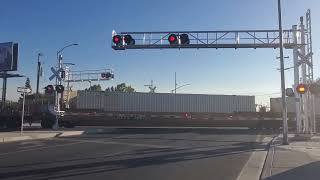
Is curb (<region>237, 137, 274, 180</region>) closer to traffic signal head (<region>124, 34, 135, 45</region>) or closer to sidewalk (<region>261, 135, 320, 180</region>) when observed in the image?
sidewalk (<region>261, 135, 320, 180</region>)

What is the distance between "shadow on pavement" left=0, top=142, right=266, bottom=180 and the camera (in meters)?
12.8

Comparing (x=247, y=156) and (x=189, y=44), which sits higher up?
(x=189, y=44)

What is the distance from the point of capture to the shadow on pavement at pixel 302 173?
12530mm

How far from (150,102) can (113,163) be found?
59.2 metres

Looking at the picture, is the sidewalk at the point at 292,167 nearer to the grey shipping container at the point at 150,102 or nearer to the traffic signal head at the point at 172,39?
the traffic signal head at the point at 172,39

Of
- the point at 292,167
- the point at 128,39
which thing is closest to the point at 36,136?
the point at 128,39

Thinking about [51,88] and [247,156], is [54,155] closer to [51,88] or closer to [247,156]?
[247,156]

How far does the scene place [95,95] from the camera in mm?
74938

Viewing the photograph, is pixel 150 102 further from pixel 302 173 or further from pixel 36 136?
pixel 302 173

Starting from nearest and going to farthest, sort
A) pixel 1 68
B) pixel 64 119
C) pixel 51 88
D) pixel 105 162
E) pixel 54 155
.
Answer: pixel 105 162 < pixel 54 155 < pixel 51 88 < pixel 64 119 < pixel 1 68

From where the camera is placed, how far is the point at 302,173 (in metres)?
13.3

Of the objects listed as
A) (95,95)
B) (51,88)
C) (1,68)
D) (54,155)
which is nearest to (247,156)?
(54,155)

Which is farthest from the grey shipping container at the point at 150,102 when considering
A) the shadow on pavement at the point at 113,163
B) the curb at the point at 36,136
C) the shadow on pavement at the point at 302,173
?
the shadow on pavement at the point at 302,173

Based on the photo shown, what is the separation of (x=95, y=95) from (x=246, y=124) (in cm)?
2859
